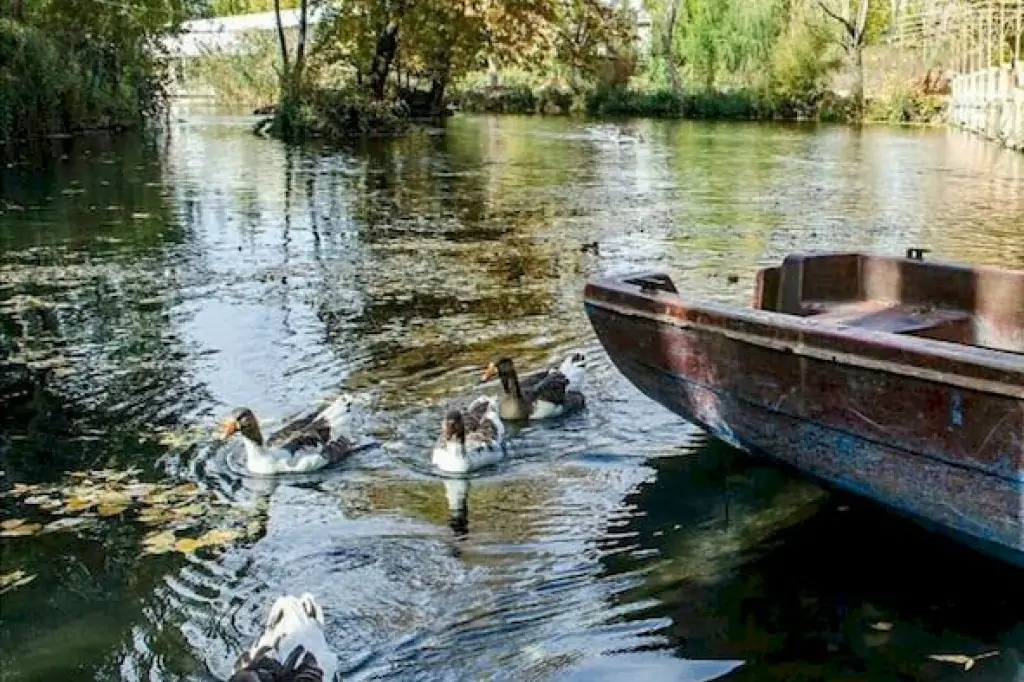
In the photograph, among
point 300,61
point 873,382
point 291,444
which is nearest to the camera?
point 873,382

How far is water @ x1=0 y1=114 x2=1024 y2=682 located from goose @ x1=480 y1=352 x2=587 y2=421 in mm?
113

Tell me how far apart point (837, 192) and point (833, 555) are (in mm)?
16882

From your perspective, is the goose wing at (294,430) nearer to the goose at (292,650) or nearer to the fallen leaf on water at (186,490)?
the fallen leaf on water at (186,490)

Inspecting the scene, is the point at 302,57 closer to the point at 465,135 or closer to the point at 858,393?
the point at 465,135

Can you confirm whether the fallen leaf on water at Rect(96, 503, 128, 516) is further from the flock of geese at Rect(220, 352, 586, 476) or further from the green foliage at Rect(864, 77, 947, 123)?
the green foliage at Rect(864, 77, 947, 123)

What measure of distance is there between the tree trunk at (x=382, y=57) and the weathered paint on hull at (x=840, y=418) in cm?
3423

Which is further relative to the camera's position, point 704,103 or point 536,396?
point 704,103

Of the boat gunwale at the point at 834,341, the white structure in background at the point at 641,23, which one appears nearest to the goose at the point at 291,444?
the boat gunwale at the point at 834,341

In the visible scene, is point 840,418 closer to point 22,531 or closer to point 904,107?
point 22,531

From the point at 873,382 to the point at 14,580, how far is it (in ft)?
12.4

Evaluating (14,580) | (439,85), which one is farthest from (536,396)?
(439,85)

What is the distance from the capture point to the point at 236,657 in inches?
196


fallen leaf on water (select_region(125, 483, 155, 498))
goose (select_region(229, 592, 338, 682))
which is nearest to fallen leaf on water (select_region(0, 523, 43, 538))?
fallen leaf on water (select_region(125, 483, 155, 498))

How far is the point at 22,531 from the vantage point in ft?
20.2
